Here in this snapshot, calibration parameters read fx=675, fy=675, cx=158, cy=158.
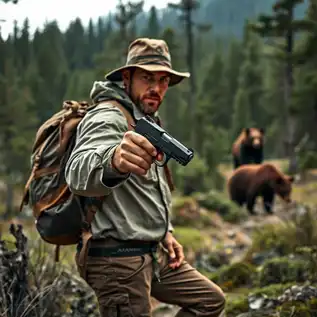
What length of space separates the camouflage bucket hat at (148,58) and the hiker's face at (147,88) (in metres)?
0.05

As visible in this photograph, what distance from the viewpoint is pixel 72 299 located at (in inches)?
237

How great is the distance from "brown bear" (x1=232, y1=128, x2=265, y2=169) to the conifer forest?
120cm

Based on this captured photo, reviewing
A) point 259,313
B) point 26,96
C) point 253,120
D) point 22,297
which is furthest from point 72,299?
point 253,120

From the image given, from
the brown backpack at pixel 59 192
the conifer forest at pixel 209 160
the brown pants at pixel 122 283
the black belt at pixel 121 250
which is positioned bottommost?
the conifer forest at pixel 209 160

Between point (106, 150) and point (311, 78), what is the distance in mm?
25208

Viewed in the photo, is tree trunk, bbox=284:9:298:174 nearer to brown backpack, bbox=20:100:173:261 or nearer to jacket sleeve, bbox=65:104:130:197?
brown backpack, bbox=20:100:173:261

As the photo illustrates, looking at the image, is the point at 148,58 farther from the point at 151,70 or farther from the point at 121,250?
the point at 121,250

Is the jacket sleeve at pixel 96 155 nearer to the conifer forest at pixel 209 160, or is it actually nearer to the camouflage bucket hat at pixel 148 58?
the camouflage bucket hat at pixel 148 58

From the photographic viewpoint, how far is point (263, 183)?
49.3ft

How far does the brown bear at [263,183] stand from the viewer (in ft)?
49.5

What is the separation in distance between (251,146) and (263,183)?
148 cm

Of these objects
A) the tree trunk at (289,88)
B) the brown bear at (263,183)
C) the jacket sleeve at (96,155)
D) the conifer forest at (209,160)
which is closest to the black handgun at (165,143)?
the jacket sleeve at (96,155)

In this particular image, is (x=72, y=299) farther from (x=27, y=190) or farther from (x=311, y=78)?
(x=311, y=78)

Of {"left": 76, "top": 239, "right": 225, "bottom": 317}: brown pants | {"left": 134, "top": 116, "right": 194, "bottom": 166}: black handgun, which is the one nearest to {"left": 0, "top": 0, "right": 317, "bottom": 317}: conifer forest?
{"left": 76, "top": 239, "right": 225, "bottom": 317}: brown pants
